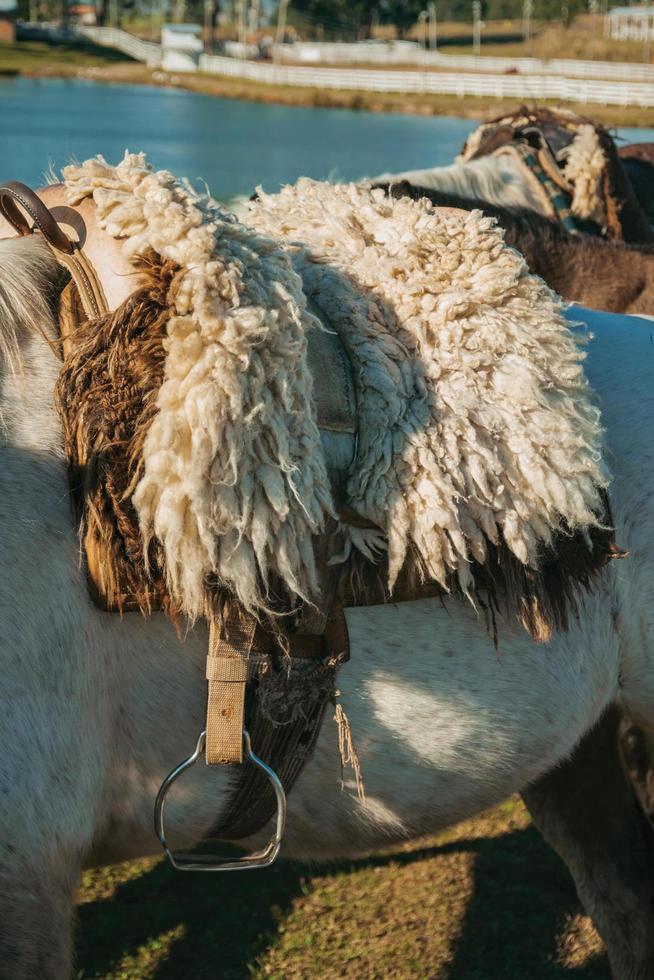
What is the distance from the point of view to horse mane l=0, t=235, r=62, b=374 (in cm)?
134

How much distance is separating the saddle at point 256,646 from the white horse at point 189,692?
38mm

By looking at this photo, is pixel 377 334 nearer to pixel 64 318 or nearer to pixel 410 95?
pixel 64 318

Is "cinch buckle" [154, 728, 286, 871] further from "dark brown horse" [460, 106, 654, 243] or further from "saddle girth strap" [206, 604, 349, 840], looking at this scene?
"dark brown horse" [460, 106, 654, 243]

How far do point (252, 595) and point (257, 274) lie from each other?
1.34 ft

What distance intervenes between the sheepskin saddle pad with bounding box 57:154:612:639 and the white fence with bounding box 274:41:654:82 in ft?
99.9

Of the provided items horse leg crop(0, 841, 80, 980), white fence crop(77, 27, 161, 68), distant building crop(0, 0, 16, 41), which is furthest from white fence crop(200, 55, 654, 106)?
horse leg crop(0, 841, 80, 980)

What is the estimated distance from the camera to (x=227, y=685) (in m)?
1.35

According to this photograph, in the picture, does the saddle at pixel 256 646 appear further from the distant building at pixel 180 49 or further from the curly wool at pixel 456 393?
the distant building at pixel 180 49

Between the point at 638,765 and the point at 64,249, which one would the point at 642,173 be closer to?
the point at 638,765

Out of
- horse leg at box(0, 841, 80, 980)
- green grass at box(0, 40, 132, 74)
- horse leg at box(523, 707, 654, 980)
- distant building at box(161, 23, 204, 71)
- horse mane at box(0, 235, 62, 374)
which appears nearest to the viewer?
horse leg at box(0, 841, 80, 980)

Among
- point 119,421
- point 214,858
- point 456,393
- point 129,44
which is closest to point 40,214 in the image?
point 119,421

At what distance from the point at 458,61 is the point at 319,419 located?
48.0m

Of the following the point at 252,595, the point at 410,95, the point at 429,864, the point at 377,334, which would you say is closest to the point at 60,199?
the point at 377,334

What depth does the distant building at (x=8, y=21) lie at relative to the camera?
60.5 feet
